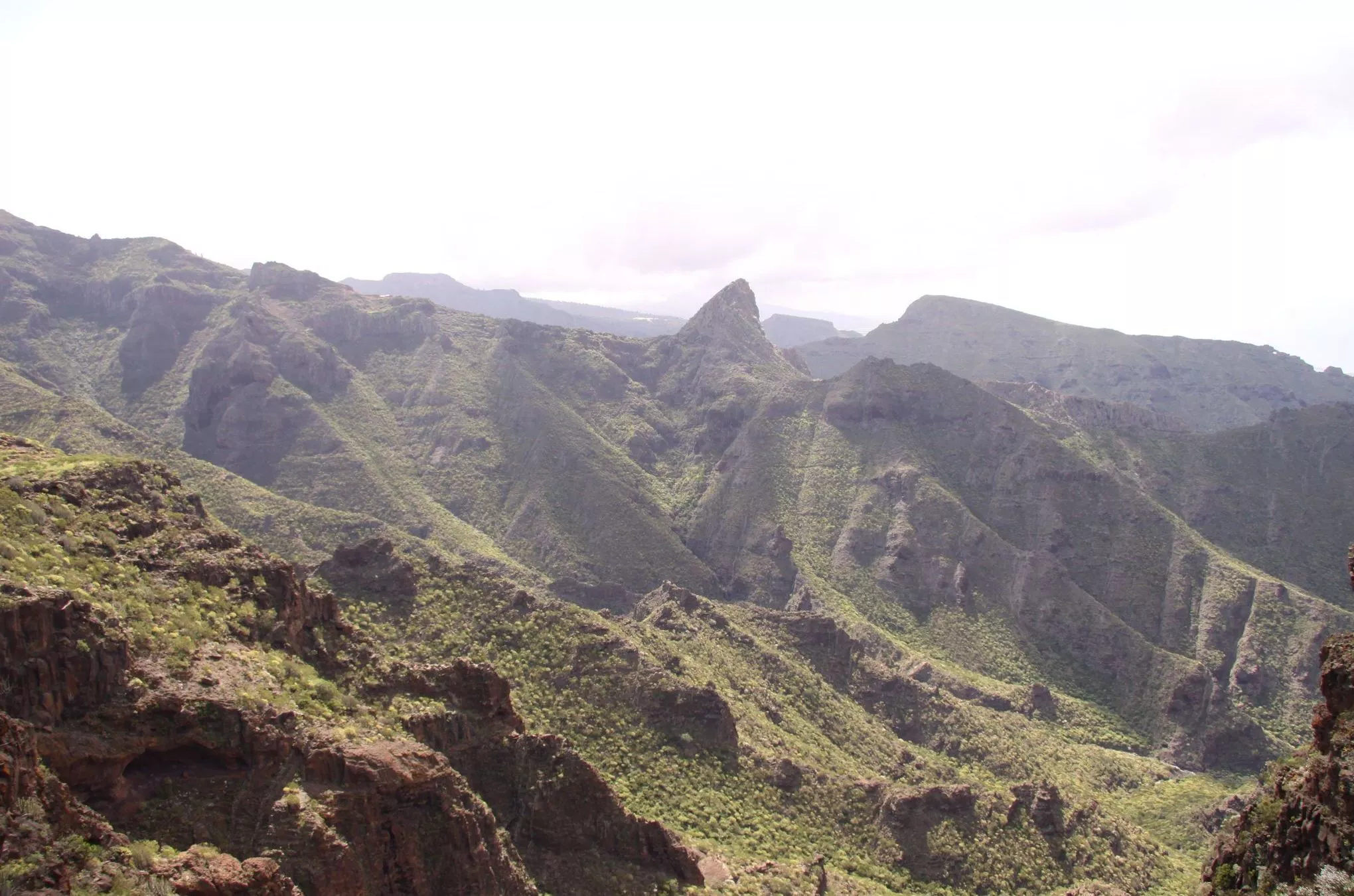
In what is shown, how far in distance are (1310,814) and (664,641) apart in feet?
177

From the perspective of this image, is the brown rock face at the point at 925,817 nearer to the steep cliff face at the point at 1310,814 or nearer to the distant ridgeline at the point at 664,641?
the distant ridgeline at the point at 664,641

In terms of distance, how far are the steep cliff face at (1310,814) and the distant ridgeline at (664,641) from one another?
1929 millimetres

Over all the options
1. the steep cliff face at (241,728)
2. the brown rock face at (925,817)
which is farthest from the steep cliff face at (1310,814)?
the brown rock face at (925,817)

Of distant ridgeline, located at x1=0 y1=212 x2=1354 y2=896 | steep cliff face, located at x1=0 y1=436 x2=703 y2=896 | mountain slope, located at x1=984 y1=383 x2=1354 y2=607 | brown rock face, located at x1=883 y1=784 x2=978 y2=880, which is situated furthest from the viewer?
mountain slope, located at x1=984 y1=383 x2=1354 y2=607

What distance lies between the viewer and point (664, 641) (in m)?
78.1

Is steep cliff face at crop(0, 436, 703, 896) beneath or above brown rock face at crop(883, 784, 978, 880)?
above

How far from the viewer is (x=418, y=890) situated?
30234 mm

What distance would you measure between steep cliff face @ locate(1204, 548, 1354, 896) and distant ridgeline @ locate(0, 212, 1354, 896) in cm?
193

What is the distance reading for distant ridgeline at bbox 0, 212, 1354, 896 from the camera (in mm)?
28047

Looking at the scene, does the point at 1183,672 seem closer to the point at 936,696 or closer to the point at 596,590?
the point at 936,696

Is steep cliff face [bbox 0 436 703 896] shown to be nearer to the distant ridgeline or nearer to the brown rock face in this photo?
the distant ridgeline

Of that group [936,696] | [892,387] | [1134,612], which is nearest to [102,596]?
[936,696]

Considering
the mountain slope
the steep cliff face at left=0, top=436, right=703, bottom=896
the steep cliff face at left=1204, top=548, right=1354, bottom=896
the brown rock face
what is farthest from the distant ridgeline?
the steep cliff face at left=1204, top=548, right=1354, bottom=896

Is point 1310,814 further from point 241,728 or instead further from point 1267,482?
point 1267,482
